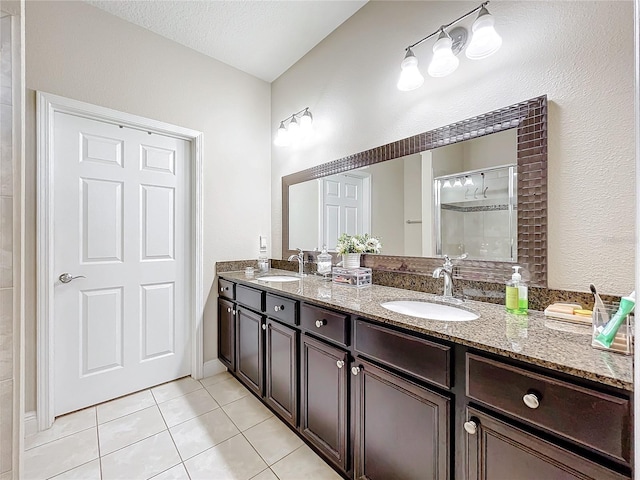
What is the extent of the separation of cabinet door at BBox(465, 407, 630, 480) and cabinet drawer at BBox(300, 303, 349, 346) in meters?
0.56

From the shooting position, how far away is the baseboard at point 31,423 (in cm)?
169

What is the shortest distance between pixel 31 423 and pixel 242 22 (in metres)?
2.95

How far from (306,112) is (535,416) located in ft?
7.50

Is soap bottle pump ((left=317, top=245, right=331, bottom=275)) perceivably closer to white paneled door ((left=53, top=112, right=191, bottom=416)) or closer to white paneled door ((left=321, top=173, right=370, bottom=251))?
white paneled door ((left=321, top=173, right=370, bottom=251))

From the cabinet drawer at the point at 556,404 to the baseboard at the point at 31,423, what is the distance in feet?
7.90

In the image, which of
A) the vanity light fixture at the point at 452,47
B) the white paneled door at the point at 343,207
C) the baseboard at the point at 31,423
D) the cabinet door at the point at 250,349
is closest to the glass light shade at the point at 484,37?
the vanity light fixture at the point at 452,47

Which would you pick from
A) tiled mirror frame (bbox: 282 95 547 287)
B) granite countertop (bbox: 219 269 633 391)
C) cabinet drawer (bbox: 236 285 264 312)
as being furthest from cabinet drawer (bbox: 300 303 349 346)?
tiled mirror frame (bbox: 282 95 547 287)

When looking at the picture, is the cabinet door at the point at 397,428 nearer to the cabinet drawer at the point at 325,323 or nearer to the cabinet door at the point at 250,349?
the cabinet drawer at the point at 325,323

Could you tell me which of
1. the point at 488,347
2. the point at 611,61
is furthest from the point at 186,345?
the point at 611,61

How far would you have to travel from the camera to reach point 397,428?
3.54 feet

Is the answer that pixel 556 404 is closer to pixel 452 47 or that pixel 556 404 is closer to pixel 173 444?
pixel 452 47

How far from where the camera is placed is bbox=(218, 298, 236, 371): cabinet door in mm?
2248

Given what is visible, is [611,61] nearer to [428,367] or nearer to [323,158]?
[428,367]

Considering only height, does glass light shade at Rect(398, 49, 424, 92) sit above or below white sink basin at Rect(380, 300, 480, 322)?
above
